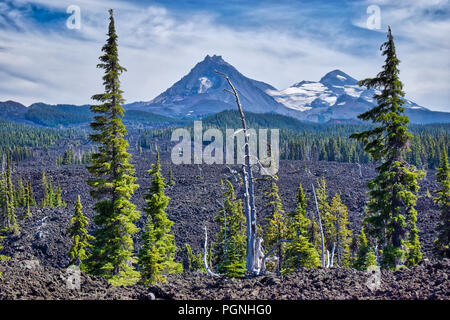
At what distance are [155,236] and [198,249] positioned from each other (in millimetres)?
21440

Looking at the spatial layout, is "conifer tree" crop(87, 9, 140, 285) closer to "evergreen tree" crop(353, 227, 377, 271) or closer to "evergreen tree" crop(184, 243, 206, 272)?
"evergreen tree" crop(353, 227, 377, 271)

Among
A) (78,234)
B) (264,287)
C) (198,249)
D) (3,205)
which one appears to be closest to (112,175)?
(78,234)

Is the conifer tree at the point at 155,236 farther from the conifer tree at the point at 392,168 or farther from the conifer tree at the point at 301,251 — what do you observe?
the conifer tree at the point at 392,168

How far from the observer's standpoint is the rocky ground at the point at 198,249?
7.52 m

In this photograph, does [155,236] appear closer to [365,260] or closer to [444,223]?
[365,260]

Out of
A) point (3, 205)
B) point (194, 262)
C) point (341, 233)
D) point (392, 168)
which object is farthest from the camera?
point (3, 205)

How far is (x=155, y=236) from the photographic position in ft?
71.2

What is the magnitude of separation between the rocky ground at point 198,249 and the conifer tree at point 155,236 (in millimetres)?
1316

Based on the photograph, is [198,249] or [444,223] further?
[198,249]

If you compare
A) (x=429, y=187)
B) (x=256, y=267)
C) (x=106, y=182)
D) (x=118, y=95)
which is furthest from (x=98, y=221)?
(x=429, y=187)

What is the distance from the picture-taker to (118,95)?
1797 cm

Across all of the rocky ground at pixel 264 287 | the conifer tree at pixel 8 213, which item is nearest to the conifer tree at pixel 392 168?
the rocky ground at pixel 264 287
